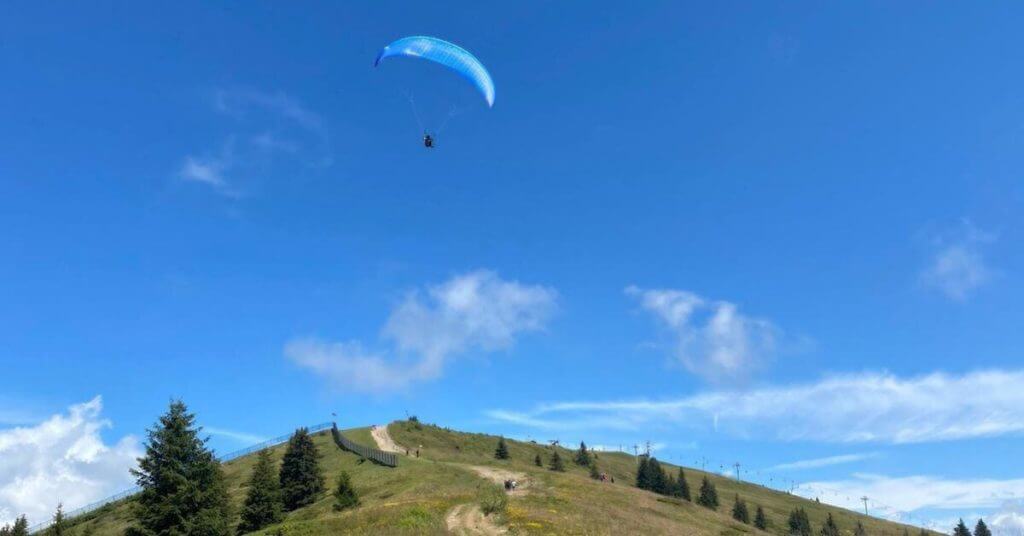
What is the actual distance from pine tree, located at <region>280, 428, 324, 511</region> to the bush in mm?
17170

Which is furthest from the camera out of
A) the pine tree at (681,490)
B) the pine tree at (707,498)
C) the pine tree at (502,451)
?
the pine tree at (707,498)

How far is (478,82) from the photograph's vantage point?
168ft

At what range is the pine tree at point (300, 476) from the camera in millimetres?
64625

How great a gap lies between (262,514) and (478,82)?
3825 centimetres

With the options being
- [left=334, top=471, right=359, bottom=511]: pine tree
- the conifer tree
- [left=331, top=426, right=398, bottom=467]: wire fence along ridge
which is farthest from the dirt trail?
the conifer tree

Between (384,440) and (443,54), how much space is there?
249 ft

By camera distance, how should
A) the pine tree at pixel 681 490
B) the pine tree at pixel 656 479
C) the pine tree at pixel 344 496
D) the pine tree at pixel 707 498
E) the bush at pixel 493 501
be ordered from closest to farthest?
1. the bush at pixel 493 501
2. the pine tree at pixel 344 496
3. the pine tree at pixel 656 479
4. the pine tree at pixel 681 490
5. the pine tree at pixel 707 498

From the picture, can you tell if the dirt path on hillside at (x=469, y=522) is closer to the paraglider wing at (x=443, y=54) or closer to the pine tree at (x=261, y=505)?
the pine tree at (x=261, y=505)

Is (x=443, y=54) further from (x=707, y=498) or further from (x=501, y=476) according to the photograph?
(x=707, y=498)

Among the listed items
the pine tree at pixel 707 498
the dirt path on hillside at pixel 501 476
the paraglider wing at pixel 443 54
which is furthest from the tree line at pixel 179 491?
the pine tree at pixel 707 498

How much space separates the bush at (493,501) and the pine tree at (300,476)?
17.2m

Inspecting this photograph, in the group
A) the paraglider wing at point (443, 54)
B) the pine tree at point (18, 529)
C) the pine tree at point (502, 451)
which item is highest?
the paraglider wing at point (443, 54)

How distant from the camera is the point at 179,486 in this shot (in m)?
47.9

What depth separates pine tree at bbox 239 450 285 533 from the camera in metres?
56.4
